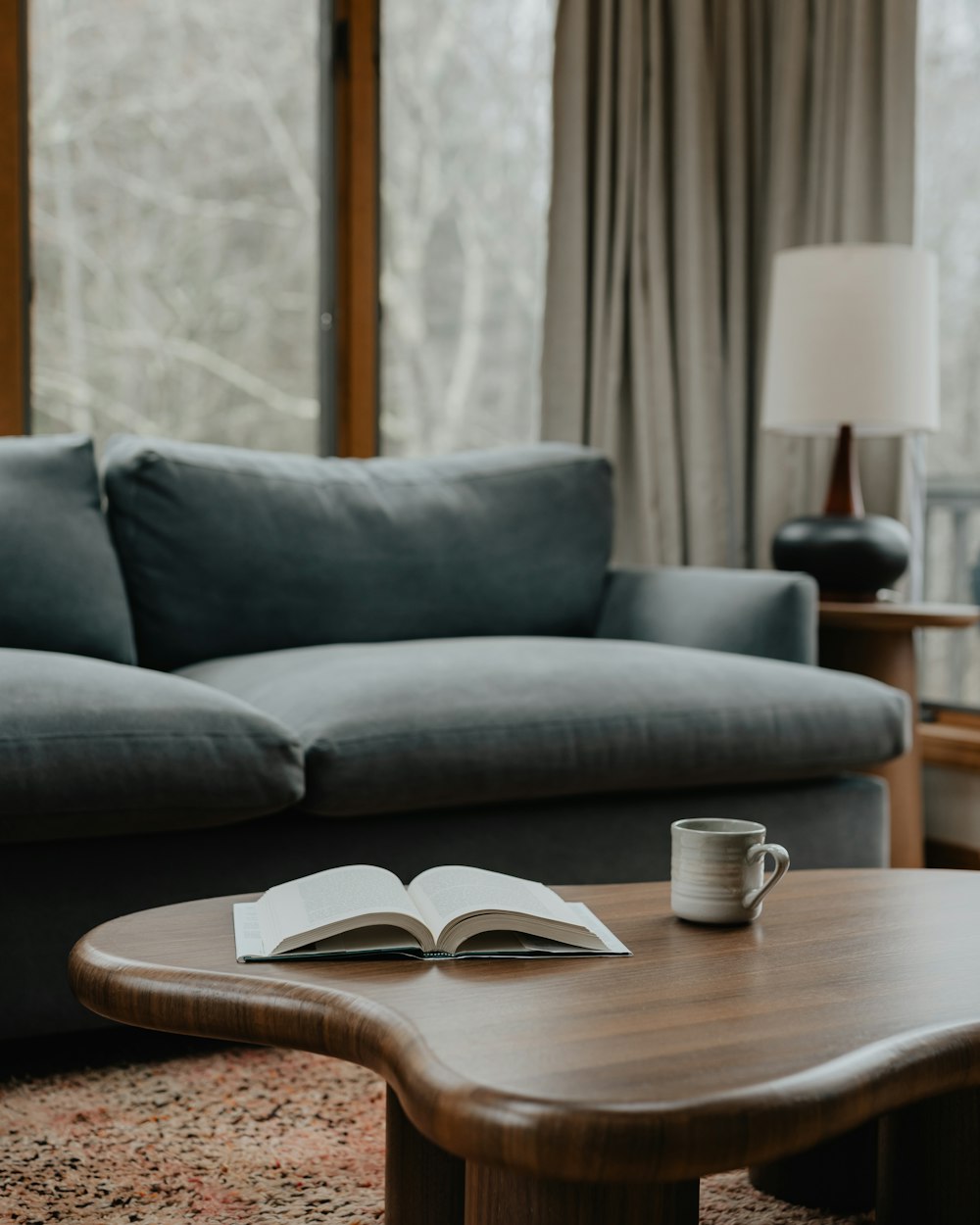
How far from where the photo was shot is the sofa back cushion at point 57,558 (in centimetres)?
218

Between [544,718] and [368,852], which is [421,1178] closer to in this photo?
[368,852]

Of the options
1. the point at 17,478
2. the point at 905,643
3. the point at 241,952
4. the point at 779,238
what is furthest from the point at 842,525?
the point at 241,952

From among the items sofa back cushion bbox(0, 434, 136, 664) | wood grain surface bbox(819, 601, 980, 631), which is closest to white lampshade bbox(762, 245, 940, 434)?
wood grain surface bbox(819, 601, 980, 631)

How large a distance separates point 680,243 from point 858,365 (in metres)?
0.89

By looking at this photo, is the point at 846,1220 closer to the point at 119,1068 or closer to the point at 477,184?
the point at 119,1068

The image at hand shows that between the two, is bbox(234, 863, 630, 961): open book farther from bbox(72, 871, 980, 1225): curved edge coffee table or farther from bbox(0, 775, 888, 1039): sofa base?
bbox(0, 775, 888, 1039): sofa base

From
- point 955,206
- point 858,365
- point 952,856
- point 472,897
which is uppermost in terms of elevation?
point 955,206

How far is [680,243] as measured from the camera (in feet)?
11.5

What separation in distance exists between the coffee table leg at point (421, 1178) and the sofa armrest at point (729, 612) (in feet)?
4.85

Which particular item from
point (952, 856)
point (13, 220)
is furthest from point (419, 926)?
point (13, 220)

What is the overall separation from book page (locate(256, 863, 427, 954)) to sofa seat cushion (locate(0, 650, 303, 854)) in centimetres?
50

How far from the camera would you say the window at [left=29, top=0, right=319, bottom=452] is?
315 centimetres

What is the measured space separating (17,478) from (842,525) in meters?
1.63

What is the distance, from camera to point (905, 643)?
2701 mm
